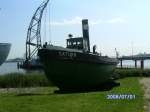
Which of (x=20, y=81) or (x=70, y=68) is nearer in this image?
(x=70, y=68)

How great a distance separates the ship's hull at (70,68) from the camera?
2681cm

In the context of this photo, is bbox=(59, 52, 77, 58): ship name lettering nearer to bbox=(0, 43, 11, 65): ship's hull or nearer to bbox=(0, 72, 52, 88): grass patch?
bbox=(0, 72, 52, 88): grass patch

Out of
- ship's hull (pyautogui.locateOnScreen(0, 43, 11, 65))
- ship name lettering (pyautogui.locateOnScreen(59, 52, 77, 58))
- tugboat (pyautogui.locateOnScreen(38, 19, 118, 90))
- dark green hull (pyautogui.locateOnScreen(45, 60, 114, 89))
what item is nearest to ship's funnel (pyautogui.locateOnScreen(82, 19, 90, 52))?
tugboat (pyautogui.locateOnScreen(38, 19, 118, 90))

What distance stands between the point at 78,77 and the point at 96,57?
8.21 ft

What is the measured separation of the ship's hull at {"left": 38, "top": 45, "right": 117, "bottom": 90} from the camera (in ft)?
88.0

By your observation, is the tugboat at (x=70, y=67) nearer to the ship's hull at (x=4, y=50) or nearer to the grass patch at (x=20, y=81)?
the grass patch at (x=20, y=81)

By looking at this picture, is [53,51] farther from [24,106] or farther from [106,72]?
[24,106]

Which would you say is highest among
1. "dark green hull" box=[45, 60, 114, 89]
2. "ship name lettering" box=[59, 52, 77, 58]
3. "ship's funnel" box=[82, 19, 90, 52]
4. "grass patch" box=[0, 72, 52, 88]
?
"ship's funnel" box=[82, 19, 90, 52]

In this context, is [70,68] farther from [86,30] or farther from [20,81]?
[86,30]

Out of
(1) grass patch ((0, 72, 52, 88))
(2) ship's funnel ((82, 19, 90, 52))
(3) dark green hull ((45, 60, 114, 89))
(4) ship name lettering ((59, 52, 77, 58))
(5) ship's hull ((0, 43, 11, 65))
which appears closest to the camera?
(4) ship name lettering ((59, 52, 77, 58))

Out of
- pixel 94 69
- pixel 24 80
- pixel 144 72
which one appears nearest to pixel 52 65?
pixel 94 69

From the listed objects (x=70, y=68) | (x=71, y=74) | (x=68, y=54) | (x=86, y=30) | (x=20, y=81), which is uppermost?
(x=86, y=30)

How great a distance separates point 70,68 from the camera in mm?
27125

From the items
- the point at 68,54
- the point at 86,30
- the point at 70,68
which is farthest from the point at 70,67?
the point at 86,30
